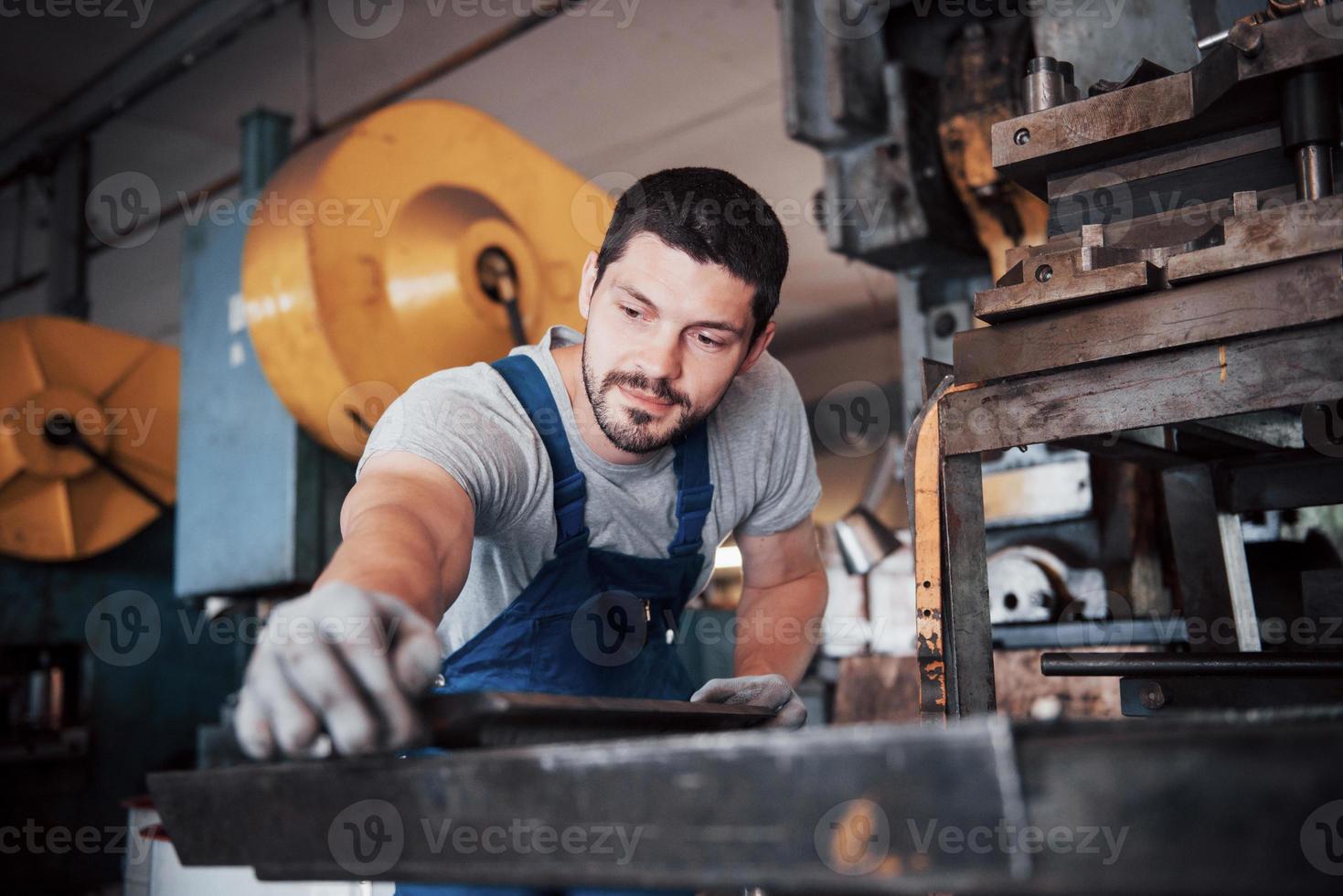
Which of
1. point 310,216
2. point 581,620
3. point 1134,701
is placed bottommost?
point 1134,701

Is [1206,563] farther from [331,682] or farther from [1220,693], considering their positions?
[331,682]

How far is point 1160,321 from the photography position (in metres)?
1.00

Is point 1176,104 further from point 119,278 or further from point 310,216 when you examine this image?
point 119,278

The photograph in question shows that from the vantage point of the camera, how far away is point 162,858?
2.06m

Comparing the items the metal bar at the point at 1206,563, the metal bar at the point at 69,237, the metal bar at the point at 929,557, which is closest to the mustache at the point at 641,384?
the metal bar at the point at 929,557

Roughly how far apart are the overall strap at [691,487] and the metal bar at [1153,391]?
0.42 metres

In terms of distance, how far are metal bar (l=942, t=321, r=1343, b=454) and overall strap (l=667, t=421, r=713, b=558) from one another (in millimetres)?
415

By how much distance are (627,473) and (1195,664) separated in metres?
0.69

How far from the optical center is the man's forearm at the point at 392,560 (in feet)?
2.81

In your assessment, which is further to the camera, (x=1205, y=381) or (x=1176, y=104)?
(x=1176, y=104)

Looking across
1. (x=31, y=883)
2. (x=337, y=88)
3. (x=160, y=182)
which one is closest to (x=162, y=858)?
(x=31, y=883)

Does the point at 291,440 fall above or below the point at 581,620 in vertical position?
above

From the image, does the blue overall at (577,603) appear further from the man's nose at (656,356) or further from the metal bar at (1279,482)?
the metal bar at (1279,482)

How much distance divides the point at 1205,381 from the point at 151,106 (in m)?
4.20
